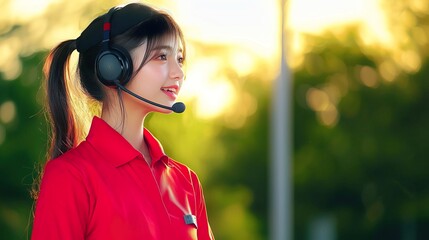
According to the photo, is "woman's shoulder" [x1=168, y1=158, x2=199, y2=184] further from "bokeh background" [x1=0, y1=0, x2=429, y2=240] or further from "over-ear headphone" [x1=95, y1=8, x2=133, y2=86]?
"bokeh background" [x1=0, y1=0, x2=429, y2=240]

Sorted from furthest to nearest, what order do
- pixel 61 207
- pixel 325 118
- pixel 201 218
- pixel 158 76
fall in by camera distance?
pixel 325 118, pixel 201 218, pixel 158 76, pixel 61 207

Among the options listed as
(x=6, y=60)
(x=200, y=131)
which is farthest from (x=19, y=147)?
(x=200, y=131)

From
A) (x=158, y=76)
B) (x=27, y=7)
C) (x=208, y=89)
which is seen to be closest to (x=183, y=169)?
(x=158, y=76)

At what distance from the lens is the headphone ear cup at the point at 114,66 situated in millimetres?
1475

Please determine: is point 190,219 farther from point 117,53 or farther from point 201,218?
point 117,53

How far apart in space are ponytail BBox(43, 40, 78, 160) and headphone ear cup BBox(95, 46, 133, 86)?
0.10m

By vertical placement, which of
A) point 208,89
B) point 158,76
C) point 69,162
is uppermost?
point 158,76

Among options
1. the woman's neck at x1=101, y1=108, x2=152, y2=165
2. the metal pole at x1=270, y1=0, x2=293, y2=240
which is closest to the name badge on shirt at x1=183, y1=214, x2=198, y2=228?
the woman's neck at x1=101, y1=108, x2=152, y2=165

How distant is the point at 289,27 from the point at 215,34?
15.6 inches

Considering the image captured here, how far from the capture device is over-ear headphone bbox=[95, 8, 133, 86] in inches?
58.1

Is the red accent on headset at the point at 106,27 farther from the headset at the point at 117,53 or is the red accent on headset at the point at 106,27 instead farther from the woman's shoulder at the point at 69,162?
the woman's shoulder at the point at 69,162

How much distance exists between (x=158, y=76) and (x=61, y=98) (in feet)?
0.61

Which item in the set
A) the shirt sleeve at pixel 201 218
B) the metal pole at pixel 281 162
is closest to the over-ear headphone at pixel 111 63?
the shirt sleeve at pixel 201 218

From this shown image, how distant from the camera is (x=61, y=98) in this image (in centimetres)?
158
